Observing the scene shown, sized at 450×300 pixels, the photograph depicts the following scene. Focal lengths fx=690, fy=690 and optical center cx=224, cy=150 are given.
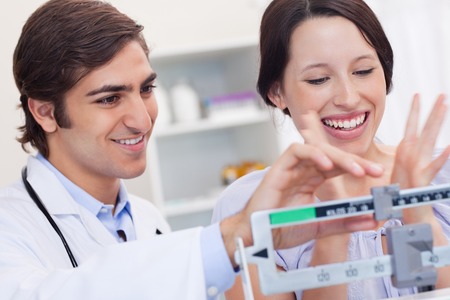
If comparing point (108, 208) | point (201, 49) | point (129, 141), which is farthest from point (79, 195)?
point (201, 49)

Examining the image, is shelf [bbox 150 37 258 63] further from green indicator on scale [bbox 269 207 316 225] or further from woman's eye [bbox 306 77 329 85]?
green indicator on scale [bbox 269 207 316 225]

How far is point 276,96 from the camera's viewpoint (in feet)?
5.52

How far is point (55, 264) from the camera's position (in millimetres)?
1499

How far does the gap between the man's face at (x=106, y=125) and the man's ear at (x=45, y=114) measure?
0.07ft

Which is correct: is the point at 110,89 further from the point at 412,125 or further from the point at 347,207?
the point at 347,207

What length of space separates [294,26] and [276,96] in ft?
0.63

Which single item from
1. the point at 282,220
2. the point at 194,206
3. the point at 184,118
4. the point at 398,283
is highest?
the point at 282,220

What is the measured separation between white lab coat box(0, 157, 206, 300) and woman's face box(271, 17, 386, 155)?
569mm

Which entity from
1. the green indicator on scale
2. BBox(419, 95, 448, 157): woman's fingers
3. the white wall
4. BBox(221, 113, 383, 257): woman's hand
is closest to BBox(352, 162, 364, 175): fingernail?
BBox(221, 113, 383, 257): woman's hand

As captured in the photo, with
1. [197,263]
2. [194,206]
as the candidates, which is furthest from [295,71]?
[194,206]

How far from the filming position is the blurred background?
135 inches

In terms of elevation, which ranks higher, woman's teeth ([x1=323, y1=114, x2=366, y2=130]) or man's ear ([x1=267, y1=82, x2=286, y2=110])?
man's ear ([x1=267, y1=82, x2=286, y2=110])

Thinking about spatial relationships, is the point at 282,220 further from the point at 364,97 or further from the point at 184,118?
the point at 184,118

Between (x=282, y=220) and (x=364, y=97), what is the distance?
0.66 m
